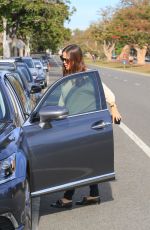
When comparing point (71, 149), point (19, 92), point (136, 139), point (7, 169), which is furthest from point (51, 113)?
point (136, 139)

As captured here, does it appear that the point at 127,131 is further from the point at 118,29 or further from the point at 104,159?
the point at 118,29

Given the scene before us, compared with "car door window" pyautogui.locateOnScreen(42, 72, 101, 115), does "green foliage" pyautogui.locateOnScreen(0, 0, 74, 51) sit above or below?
above

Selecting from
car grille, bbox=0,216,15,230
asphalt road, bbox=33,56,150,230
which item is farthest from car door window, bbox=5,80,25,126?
car grille, bbox=0,216,15,230

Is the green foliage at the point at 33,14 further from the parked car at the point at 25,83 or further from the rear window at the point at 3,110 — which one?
the rear window at the point at 3,110

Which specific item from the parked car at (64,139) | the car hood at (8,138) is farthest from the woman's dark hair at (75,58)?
the car hood at (8,138)

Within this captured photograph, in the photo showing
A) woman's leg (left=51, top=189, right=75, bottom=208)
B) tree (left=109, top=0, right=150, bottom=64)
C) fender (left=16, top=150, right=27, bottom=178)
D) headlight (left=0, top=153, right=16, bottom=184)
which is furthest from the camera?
tree (left=109, top=0, right=150, bottom=64)

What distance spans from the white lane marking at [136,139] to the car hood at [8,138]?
5213mm

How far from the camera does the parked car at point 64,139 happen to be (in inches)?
216

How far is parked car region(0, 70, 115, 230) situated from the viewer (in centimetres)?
548

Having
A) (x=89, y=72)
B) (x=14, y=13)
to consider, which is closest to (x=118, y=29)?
(x=14, y=13)

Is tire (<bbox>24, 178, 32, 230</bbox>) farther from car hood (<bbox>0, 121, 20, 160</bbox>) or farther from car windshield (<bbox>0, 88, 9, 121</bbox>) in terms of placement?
car windshield (<bbox>0, 88, 9, 121</bbox>)

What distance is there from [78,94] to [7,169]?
1847mm

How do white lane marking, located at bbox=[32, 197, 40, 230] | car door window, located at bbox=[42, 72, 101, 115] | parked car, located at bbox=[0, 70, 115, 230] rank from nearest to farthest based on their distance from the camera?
parked car, located at bbox=[0, 70, 115, 230] < white lane marking, located at bbox=[32, 197, 40, 230] < car door window, located at bbox=[42, 72, 101, 115]

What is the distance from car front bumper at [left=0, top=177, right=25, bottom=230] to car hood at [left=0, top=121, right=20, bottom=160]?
0.76 feet
